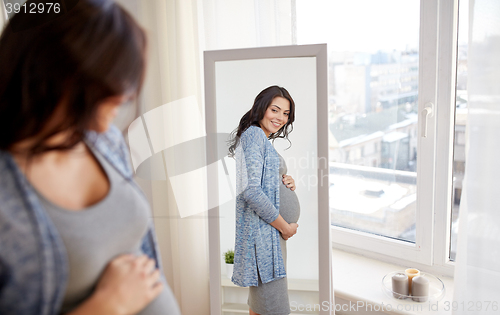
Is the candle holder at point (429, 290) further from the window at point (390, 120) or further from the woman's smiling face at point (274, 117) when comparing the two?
the woman's smiling face at point (274, 117)

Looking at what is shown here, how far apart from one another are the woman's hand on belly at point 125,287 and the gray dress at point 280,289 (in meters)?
0.50

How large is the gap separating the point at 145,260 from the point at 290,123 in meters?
0.58

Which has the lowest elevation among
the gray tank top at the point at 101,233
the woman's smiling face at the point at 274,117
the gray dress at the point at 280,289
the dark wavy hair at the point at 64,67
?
the gray dress at the point at 280,289

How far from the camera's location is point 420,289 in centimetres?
123

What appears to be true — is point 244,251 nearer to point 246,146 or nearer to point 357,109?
point 246,146

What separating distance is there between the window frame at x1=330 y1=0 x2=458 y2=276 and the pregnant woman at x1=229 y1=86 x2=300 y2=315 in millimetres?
553

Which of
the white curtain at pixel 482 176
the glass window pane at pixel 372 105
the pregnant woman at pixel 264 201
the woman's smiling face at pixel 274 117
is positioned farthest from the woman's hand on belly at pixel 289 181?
the glass window pane at pixel 372 105

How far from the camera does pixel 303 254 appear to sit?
3.53 ft

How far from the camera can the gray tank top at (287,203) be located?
1046 millimetres

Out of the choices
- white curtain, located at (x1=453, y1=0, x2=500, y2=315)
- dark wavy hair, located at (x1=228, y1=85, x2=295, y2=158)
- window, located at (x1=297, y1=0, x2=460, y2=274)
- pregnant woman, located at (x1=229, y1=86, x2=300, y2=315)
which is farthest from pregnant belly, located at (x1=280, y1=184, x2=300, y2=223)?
window, located at (x1=297, y1=0, x2=460, y2=274)

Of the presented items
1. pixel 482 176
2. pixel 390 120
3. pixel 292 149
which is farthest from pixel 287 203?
pixel 390 120

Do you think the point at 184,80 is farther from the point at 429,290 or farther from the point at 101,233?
the point at 429,290

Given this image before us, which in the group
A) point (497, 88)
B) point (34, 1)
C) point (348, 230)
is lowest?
point (348, 230)

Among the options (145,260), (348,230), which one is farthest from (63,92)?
(348,230)
